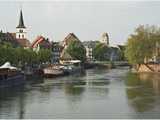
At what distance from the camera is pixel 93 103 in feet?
120

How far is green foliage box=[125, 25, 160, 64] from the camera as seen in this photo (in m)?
86.6

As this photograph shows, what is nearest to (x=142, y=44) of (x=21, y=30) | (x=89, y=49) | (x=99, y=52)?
(x=21, y=30)

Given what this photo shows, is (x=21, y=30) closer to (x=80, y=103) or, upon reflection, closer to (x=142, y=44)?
(x=142, y=44)

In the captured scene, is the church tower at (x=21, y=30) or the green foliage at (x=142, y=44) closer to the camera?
the green foliage at (x=142, y=44)

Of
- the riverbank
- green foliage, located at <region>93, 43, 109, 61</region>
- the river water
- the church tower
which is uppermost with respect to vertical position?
the church tower

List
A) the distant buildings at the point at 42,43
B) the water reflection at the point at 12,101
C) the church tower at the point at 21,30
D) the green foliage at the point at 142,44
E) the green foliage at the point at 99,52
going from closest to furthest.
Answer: the water reflection at the point at 12,101 < the green foliage at the point at 142,44 < the distant buildings at the point at 42,43 < the church tower at the point at 21,30 < the green foliage at the point at 99,52

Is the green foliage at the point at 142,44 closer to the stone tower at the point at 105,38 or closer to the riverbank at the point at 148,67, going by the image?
the riverbank at the point at 148,67

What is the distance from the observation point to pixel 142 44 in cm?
8719

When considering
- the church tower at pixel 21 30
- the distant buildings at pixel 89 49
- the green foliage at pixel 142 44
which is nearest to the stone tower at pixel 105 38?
the distant buildings at pixel 89 49

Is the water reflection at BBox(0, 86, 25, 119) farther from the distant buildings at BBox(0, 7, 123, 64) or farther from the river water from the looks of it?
the distant buildings at BBox(0, 7, 123, 64)

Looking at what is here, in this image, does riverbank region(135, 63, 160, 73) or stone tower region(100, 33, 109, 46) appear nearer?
riverbank region(135, 63, 160, 73)

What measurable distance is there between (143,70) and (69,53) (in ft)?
121

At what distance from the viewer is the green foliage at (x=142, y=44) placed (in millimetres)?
86562

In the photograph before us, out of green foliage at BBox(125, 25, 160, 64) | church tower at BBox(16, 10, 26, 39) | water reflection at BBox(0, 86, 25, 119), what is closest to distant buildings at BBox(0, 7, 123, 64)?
church tower at BBox(16, 10, 26, 39)
